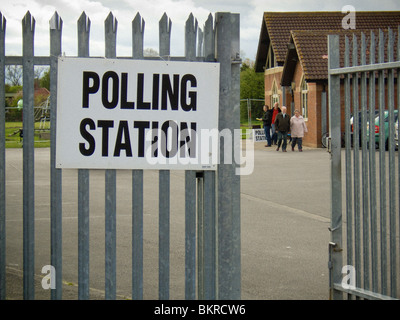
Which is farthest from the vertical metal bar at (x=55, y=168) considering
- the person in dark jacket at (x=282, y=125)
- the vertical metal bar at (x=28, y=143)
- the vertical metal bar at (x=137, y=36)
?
the person in dark jacket at (x=282, y=125)

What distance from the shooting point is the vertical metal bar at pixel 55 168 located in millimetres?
3979

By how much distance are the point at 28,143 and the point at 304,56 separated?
31.5m

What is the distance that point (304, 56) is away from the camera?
1357 inches

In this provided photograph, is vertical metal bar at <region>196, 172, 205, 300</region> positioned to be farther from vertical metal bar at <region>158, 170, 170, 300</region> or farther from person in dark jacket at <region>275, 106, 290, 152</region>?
person in dark jacket at <region>275, 106, 290, 152</region>

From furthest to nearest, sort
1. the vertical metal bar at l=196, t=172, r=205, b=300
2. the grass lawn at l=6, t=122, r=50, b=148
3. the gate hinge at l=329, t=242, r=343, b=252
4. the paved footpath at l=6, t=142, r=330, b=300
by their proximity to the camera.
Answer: the grass lawn at l=6, t=122, r=50, b=148
the paved footpath at l=6, t=142, r=330, b=300
the gate hinge at l=329, t=242, r=343, b=252
the vertical metal bar at l=196, t=172, r=205, b=300

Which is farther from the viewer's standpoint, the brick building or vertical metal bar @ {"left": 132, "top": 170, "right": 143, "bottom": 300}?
the brick building

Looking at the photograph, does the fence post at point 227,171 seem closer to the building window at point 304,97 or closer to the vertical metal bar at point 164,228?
the vertical metal bar at point 164,228

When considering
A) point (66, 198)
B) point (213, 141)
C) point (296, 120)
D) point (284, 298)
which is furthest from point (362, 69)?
point (296, 120)

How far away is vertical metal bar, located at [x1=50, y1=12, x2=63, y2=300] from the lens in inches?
157

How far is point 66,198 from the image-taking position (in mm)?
13516

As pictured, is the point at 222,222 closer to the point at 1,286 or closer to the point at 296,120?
the point at 1,286

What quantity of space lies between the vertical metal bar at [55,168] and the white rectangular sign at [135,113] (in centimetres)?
4

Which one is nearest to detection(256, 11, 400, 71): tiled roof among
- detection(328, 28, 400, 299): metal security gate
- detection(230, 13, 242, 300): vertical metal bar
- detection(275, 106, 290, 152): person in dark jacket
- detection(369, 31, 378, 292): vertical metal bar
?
detection(275, 106, 290, 152): person in dark jacket

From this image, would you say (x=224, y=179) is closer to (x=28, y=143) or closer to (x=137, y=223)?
(x=137, y=223)
